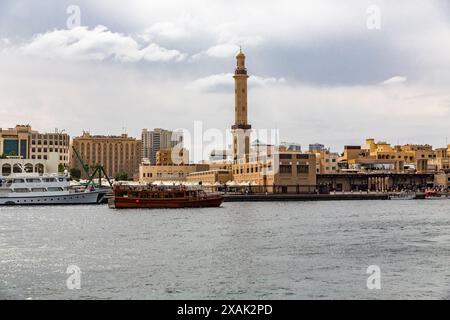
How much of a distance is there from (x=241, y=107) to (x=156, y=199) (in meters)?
69.5

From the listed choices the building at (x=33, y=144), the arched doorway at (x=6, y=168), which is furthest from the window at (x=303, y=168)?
the building at (x=33, y=144)

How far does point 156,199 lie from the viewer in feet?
289

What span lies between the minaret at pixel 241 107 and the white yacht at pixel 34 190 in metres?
63.8

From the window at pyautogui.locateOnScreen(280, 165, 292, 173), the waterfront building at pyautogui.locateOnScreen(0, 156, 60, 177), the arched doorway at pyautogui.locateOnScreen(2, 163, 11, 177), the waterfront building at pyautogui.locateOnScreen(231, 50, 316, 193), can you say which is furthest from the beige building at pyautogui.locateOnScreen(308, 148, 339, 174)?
the arched doorway at pyautogui.locateOnScreen(2, 163, 11, 177)

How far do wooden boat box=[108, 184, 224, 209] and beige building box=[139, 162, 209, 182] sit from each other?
71744 millimetres

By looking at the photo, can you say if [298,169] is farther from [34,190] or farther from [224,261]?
[224,261]

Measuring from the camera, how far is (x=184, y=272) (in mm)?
30094

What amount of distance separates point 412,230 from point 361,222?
31.6 feet

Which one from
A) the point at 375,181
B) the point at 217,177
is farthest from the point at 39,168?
the point at 375,181

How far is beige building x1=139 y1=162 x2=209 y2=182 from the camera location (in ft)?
537

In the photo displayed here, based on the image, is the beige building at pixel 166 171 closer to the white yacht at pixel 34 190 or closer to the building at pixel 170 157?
the building at pixel 170 157

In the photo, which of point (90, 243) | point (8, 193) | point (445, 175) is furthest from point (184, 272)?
point (445, 175)

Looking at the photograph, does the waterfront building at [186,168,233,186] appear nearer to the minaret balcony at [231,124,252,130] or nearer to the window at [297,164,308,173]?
the minaret balcony at [231,124,252,130]
